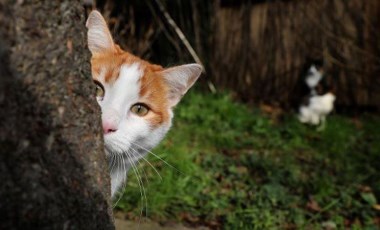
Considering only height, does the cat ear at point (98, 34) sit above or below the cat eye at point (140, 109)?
above

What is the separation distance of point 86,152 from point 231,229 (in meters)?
2.10

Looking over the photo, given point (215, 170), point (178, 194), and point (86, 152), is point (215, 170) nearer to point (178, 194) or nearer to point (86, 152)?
point (178, 194)

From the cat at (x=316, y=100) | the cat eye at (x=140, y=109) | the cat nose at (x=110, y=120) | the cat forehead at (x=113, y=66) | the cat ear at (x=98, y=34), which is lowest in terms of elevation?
the cat at (x=316, y=100)

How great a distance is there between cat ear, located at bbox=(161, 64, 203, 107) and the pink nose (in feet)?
2.01

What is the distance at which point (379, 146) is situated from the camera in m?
5.61

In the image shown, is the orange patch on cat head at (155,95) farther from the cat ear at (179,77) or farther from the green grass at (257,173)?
the green grass at (257,173)

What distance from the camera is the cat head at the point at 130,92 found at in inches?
94.3

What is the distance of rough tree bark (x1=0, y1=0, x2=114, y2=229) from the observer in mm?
1415

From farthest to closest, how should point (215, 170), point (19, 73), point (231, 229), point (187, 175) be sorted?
point (215, 170) < point (187, 175) < point (231, 229) < point (19, 73)

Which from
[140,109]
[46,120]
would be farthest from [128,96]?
[46,120]

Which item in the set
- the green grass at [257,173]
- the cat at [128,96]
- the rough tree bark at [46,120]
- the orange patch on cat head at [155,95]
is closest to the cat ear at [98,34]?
the cat at [128,96]

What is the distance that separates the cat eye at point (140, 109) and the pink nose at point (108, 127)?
232 mm

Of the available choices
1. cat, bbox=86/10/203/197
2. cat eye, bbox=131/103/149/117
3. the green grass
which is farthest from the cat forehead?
the green grass

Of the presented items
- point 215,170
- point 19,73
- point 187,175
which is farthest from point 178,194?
point 19,73
